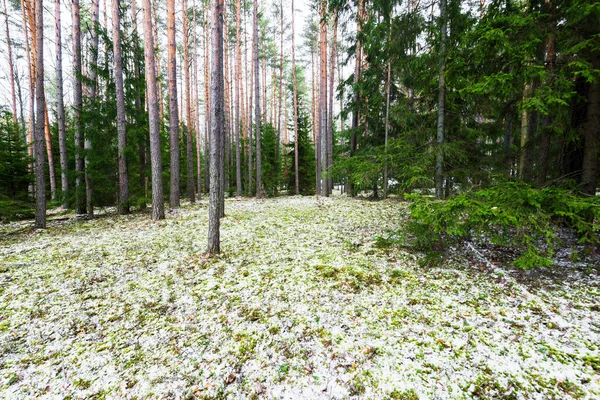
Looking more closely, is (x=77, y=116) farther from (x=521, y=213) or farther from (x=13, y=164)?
(x=521, y=213)

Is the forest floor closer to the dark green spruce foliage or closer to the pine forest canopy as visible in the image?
the pine forest canopy

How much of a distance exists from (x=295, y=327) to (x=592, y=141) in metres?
5.74

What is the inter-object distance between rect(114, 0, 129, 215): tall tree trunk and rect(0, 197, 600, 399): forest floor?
519cm

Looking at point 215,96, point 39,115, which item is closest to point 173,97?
point 39,115

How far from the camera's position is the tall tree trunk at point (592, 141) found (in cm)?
403

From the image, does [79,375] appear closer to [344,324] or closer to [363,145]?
[344,324]

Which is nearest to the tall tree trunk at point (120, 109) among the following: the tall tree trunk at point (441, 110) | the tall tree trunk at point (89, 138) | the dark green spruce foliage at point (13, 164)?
the tall tree trunk at point (89, 138)

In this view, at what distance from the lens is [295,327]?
330 centimetres

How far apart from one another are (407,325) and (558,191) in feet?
9.01

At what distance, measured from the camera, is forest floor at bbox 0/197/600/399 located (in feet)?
8.11

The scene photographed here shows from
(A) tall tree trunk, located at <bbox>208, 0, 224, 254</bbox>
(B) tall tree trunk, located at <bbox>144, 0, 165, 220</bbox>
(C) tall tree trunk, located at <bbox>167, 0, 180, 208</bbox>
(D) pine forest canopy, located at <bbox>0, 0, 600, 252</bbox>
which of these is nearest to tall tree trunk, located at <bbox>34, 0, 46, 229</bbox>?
(D) pine forest canopy, located at <bbox>0, 0, 600, 252</bbox>

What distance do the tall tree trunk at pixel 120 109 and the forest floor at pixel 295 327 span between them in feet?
17.0

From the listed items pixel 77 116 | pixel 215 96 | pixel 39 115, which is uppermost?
pixel 77 116

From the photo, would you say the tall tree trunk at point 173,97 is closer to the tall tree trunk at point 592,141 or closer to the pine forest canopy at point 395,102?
the pine forest canopy at point 395,102
